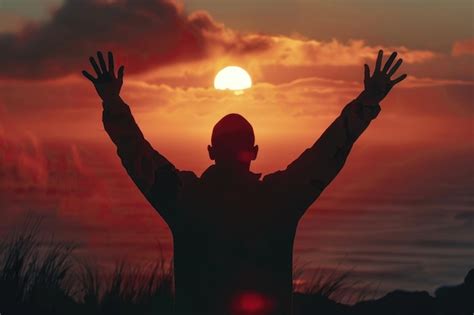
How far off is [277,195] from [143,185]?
1068 millimetres

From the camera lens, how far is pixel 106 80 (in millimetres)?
9273

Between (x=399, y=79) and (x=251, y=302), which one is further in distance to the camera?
(x=399, y=79)

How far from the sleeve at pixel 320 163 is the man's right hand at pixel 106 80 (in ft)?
4.80

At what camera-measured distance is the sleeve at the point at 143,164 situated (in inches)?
348

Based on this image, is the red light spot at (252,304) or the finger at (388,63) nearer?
the red light spot at (252,304)

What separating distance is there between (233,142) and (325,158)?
74cm

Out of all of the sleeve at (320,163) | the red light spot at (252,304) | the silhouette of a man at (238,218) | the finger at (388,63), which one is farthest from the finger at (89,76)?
the finger at (388,63)

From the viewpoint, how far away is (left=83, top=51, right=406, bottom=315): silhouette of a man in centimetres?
866

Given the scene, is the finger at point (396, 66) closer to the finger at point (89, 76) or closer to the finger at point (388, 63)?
the finger at point (388, 63)

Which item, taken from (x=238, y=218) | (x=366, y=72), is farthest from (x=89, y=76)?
(x=366, y=72)

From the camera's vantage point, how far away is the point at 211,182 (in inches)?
343

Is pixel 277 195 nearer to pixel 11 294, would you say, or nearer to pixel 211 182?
pixel 211 182

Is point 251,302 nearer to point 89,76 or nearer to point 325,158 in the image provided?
point 325,158

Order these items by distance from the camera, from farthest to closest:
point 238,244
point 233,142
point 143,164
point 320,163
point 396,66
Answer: point 396,66
point 143,164
point 320,163
point 238,244
point 233,142
